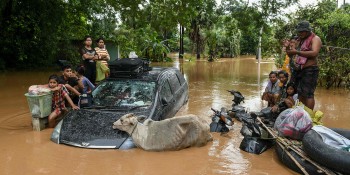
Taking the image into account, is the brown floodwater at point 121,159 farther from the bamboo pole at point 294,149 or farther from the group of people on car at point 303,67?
the group of people on car at point 303,67

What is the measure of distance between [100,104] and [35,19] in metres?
13.2

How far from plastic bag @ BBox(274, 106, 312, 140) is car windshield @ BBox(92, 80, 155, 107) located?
7.97 ft

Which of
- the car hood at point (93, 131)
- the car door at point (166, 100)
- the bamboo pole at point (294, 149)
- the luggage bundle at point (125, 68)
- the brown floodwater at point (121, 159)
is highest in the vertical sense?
the luggage bundle at point (125, 68)

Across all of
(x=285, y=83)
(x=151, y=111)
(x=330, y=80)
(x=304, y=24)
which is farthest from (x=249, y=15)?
(x=151, y=111)

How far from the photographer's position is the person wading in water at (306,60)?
603 centimetres

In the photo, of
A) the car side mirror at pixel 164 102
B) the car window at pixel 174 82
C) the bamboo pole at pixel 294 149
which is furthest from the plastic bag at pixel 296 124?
the car window at pixel 174 82

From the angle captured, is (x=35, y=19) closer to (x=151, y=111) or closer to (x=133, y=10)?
(x=133, y=10)

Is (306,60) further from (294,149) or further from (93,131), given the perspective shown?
(93,131)

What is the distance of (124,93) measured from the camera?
20.8ft

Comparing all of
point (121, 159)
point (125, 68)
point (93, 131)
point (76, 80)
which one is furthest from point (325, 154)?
point (76, 80)

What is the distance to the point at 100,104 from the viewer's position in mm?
6227

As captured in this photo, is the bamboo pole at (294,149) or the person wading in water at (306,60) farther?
the person wading in water at (306,60)

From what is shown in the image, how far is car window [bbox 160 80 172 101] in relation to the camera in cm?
656

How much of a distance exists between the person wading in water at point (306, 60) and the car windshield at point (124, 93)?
281 cm
